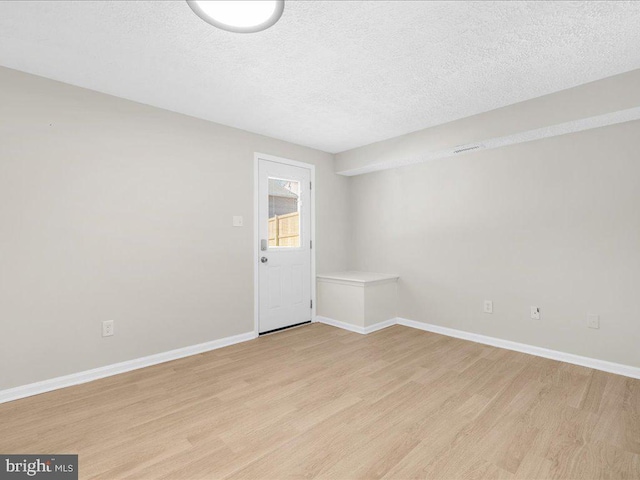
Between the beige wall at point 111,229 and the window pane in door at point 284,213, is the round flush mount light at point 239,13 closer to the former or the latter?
the beige wall at point 111,229

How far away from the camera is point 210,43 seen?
1.99 m

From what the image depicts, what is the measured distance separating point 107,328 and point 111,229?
840mm

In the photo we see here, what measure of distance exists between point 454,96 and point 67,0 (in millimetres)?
2741

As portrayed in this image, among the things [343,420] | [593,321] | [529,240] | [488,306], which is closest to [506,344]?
[488,306]

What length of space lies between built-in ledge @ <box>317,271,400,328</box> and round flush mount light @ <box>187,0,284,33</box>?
2.79 metres

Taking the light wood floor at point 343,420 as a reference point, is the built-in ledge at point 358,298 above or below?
above

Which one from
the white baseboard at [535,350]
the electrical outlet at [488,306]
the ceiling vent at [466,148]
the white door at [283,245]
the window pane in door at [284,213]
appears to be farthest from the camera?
the window pane in door at [284,213]

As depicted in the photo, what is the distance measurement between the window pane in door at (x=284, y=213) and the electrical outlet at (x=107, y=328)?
5.93ft

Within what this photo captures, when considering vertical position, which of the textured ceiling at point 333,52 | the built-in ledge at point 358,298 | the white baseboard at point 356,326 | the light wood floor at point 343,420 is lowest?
the light wood floor at point 343,420

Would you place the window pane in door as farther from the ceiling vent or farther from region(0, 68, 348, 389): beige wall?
the ceiling vent

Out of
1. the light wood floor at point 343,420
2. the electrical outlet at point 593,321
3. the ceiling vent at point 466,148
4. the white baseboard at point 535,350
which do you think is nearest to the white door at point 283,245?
the light wood floor at point 343,420

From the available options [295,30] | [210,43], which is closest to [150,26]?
[210,43]

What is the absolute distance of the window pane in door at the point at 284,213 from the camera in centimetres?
392

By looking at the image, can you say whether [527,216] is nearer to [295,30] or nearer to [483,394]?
[483,394]
